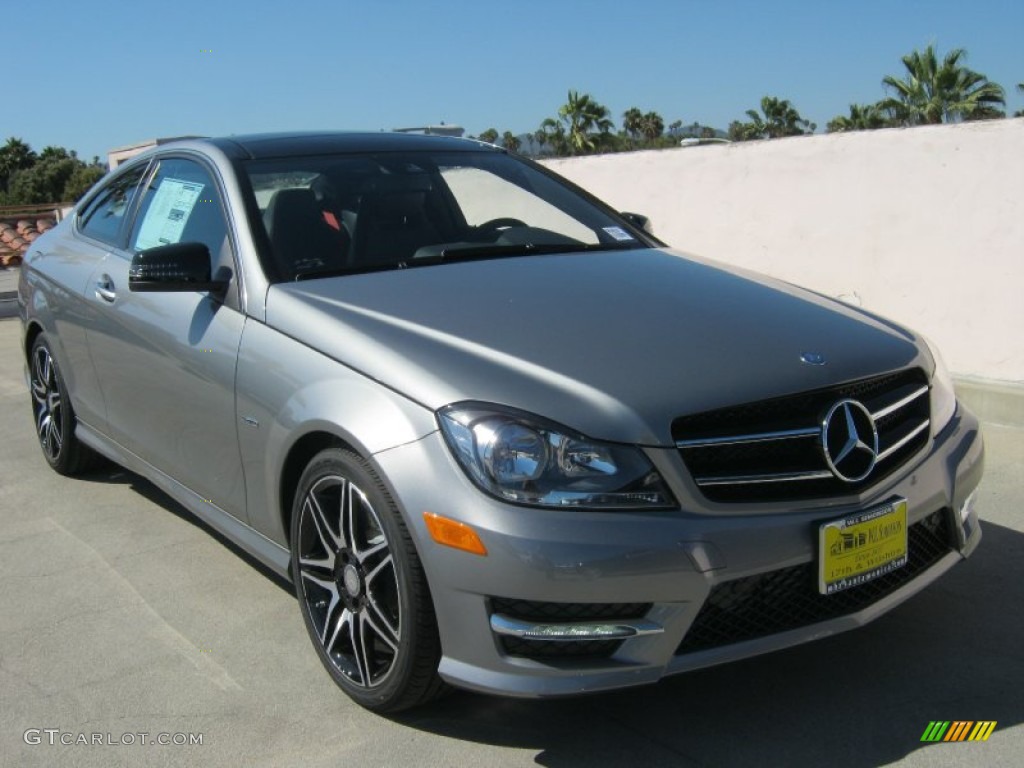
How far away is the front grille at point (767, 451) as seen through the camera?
8.87 ft

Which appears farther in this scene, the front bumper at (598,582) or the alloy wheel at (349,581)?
the alloy wheel at (349,581)

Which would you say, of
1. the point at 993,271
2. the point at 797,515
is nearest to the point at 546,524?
the point at 797,515

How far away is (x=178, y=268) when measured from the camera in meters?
3.67

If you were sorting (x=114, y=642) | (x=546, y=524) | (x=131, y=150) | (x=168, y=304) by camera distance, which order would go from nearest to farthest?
(x=546, y=524) < (x=114, y=642) < (x=168, y=304) < (x=131, y=150)

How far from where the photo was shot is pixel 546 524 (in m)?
2.57

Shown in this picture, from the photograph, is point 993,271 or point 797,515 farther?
point 993,271

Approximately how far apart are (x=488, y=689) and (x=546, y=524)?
0.44 m

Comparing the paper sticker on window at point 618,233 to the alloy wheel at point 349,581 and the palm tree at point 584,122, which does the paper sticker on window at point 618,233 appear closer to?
the alloy wheel at point 349,581

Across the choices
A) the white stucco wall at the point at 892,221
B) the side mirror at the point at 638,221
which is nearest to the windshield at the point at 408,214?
the side mirror at the point at 638,221

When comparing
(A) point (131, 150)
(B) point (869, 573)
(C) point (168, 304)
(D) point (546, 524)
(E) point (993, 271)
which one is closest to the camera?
(D) point (546, 524)

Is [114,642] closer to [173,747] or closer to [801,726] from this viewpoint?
[173,747]

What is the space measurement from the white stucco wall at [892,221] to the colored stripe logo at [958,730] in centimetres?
359

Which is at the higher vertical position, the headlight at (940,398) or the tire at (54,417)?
the headlight at (940,398)

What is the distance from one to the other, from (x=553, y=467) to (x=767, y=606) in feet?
2.11
